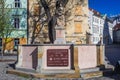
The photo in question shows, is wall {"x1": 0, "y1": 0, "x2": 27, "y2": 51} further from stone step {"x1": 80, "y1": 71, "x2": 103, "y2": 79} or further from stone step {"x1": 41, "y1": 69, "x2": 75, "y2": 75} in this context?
stone step {"x1": 80, "y1": 71, "x2": 103, "y2": 79}

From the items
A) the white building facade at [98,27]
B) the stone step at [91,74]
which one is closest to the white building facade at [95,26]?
the white building facade at [98,27]

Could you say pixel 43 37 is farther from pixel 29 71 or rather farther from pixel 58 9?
pixel 29 71

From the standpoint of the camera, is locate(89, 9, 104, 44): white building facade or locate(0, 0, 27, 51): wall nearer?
locate(0, 0, 27, 51): wall

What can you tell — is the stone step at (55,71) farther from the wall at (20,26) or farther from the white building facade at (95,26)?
the white building facade at (95,26)

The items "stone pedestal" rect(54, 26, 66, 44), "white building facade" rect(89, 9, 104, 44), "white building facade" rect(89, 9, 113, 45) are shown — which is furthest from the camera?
"white building facade" rect(89, 9, 104, 44)

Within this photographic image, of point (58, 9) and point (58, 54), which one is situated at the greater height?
point (58, 9)

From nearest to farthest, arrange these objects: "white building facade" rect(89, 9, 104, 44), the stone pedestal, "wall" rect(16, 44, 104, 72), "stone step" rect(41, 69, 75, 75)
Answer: "stone step" rect(41, 69, 75, 75), "wall" rect(16, 44, 104, 72), the stone pedestal, "white building facade" rect(89, 9, 104, 44)

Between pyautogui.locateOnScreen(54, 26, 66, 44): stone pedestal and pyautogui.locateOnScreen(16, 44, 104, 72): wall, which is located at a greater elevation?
pyautogui.locateOnScreen(54, 26, 66, 44): stone pedestal

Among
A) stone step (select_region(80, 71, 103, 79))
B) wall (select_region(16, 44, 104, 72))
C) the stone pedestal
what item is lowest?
stone step (select_region(80, 71, 103, 79))

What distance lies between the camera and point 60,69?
48.4 feet

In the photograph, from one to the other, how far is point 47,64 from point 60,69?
2.40 ft

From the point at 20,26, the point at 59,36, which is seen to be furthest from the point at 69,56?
the point at 20,26

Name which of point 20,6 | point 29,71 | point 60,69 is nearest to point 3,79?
point 29,71

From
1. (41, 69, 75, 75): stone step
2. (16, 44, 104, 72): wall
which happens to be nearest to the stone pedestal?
(16, 44, 104, 72): wall
